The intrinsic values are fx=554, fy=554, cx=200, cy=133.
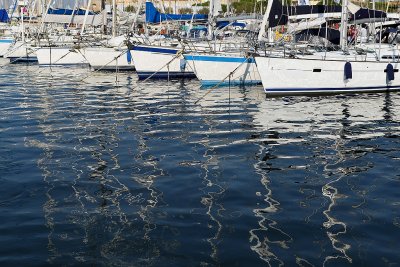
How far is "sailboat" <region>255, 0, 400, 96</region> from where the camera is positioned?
Answer: 22.8 metres

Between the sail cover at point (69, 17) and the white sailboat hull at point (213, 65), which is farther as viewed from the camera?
the sail cover at point (69, 17)

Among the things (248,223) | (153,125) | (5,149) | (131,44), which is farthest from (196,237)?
(131,44)

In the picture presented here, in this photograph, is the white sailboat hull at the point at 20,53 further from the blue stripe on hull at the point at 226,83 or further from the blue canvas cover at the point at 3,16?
the blue stripe on hull at the point at 226,83

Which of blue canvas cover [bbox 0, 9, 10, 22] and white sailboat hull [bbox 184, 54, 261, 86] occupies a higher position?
blue canvas cover [bbox 0, 9, 10, 22]

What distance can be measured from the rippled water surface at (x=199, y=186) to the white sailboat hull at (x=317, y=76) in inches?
125

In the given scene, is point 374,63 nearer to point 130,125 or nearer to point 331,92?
point 331,92

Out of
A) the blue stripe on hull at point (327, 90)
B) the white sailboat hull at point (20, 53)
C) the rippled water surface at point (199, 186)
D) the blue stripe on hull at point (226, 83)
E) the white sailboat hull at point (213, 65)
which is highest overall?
the white sailboat hull at point (20, 53)

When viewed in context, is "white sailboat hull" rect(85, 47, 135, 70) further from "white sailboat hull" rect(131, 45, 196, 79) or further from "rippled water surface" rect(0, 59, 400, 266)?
"rippled water surface" rect(0, 59, 400, 266)

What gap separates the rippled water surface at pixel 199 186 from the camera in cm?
722

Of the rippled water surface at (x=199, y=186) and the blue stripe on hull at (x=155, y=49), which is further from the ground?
the blue stripe on hull at (x=155, y=49)

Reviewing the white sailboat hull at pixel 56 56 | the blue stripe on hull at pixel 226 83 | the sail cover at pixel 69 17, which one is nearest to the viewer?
the blue stripe on hull at pixel 226 83

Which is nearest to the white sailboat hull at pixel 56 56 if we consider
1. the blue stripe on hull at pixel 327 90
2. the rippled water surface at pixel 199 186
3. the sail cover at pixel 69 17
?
the sail cover at pixel 69 17

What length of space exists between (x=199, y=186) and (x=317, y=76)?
14.6 m

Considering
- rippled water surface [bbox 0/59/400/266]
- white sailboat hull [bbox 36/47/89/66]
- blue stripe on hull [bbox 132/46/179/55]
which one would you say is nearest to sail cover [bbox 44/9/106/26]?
white sailboat hull [bbox 36/47/89/66]
